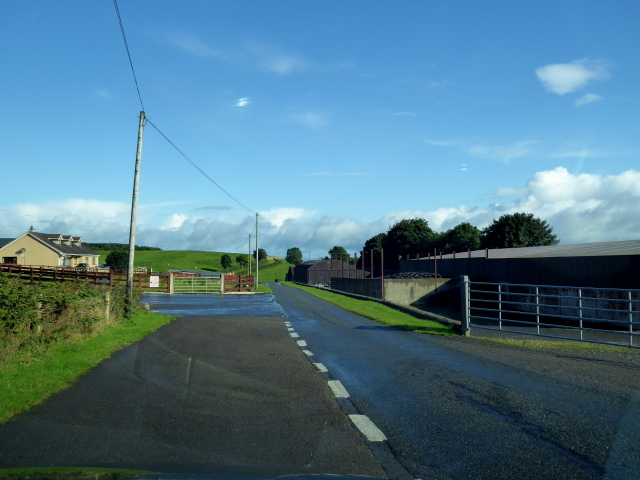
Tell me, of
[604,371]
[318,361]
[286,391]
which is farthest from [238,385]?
[604,371]

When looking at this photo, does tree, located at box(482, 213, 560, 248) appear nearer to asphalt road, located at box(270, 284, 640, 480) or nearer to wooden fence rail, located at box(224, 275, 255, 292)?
wooden fence rail, located at box(224, 275, 255, 292)

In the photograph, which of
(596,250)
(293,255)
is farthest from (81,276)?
(293,255)

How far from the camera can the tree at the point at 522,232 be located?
79.2m

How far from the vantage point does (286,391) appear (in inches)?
313

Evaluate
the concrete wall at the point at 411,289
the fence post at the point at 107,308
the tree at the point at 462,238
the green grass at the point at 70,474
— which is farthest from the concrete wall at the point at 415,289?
the tree at the point at 462,238

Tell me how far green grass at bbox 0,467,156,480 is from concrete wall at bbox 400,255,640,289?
886 inches

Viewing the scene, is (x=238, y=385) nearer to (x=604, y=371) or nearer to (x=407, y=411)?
(x=407, y=411)

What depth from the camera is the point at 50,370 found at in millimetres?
9328

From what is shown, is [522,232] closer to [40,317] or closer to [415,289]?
[415,289]

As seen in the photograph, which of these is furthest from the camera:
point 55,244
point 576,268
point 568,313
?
point 55,244

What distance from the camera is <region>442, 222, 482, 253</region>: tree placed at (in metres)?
91.8

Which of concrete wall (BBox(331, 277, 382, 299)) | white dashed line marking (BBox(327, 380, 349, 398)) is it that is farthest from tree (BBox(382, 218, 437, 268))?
white dashed line marking (BBox(327, 380, 349, 398))

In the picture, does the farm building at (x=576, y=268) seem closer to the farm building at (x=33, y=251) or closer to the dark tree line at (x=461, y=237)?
the dark tree line at (x=461, y=237)

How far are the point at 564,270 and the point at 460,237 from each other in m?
66.8
